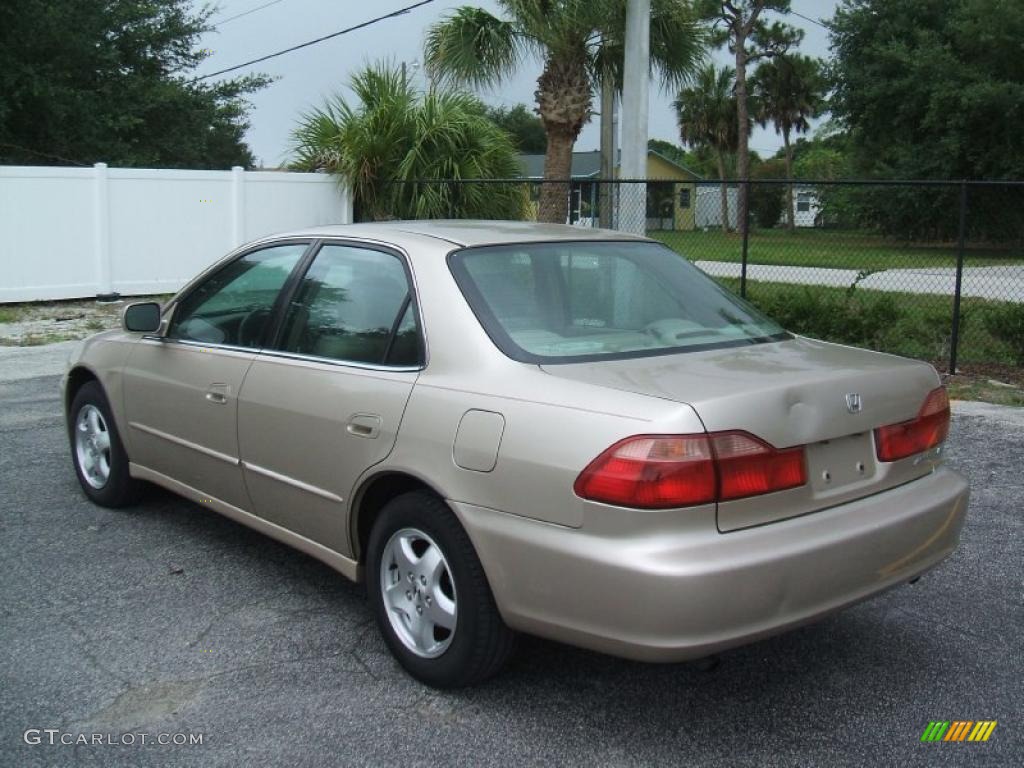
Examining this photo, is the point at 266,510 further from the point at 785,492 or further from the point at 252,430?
the point at 785,492

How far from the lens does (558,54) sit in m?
14.9

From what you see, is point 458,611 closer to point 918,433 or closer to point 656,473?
point 656,473

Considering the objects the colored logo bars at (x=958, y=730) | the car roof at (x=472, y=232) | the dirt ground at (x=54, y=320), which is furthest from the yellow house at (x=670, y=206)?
the colored logo bars at (x=958, y=730)

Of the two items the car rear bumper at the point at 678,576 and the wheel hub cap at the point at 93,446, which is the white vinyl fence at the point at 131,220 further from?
the car rear bumper at the point at 678,576

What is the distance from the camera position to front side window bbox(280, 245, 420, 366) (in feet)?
12.7

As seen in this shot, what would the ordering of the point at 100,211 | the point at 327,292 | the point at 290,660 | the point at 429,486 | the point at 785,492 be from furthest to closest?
the point at 100,211, the point at 327,292, the point at 290,660, the point at 429,486, the point at 785,492

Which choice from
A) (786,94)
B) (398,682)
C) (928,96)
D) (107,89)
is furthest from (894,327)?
(786,94)

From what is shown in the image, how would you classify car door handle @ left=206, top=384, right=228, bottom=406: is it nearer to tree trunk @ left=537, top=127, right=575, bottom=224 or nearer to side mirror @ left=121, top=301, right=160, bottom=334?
side mirror @ left=121, top=301, right=160, bottom=334

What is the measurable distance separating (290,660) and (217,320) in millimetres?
1661

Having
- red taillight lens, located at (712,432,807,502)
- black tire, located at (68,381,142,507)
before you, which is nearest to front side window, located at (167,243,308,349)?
black tire, located at (68,381,142,507)

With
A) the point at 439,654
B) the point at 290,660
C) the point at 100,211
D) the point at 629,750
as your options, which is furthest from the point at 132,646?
the point at 100,211

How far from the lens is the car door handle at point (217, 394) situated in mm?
4496

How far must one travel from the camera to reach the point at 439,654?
3.55 meters

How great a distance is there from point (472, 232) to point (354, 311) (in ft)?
1.82
